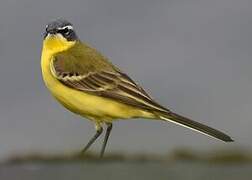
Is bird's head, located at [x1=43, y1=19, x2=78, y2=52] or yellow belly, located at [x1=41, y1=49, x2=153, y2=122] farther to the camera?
bird's head, located at [x1=43, y1=19, x2=78, y2=52]

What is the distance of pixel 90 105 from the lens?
9.77m

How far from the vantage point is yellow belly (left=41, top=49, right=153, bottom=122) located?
9711 mm

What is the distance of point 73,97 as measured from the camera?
9836mm

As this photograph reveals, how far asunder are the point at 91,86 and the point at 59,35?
1.11 meters

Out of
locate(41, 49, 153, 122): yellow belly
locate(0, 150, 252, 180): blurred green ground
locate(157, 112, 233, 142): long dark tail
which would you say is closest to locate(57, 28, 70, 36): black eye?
locate(41, 49, 153, 122): yellow belly

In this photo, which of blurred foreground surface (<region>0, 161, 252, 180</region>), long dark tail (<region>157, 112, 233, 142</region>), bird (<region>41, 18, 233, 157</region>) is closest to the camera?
blurred foreground surface (<region>0, 161, 252, 180</region>)

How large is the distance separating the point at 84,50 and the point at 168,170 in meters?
6.22

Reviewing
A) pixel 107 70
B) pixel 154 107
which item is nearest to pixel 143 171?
pixel 154 107

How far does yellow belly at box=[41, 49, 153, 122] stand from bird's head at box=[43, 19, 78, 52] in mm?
735

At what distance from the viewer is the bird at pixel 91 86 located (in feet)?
31.8

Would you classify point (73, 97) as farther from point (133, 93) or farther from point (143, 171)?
point (143, 171)

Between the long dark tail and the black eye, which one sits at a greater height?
the black eye

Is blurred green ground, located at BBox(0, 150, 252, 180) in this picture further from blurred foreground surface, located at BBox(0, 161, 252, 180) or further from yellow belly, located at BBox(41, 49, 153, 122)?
yellow belly, located at BBox(41, 49, 153, 122)

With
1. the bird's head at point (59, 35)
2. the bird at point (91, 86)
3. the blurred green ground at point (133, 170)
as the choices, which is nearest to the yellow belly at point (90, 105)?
the bird at point (91, 86)
